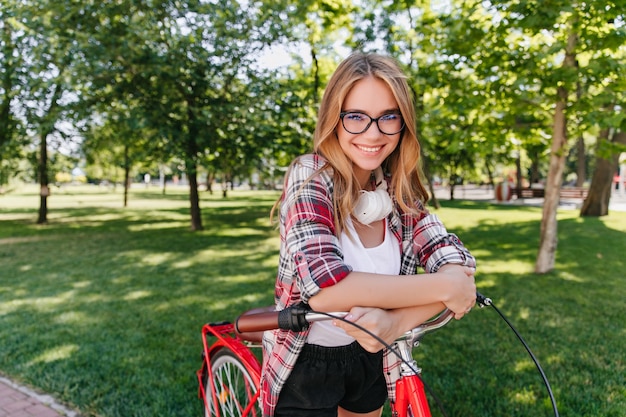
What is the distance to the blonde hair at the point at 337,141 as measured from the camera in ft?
4.83

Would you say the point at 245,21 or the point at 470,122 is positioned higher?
the point at 245,21

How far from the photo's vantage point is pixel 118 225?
53.9 feet

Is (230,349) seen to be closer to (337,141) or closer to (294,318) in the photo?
(294,318)

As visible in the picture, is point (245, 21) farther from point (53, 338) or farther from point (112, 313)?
point (53, 338)

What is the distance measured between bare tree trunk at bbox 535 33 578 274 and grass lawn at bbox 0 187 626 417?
35 cm

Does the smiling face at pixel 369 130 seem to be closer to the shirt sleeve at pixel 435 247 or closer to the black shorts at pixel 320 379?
the shirt sleeve at pixel 435 247

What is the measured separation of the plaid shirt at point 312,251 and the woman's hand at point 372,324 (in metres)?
0.10

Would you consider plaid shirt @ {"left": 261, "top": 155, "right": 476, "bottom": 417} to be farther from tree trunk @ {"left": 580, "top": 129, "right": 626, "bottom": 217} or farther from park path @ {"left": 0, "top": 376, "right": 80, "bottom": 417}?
tree trunk @ {"left": 580, "top": 129, "right": 626, "bottom": 217}

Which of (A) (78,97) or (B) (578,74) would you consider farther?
(A) (78,97)

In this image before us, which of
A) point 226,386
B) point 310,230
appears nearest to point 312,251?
point 310,230

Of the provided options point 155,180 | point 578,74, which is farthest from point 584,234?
point 155,180

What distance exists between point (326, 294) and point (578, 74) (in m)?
6.15

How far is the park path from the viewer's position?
3.52m

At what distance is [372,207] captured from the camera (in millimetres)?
1524
